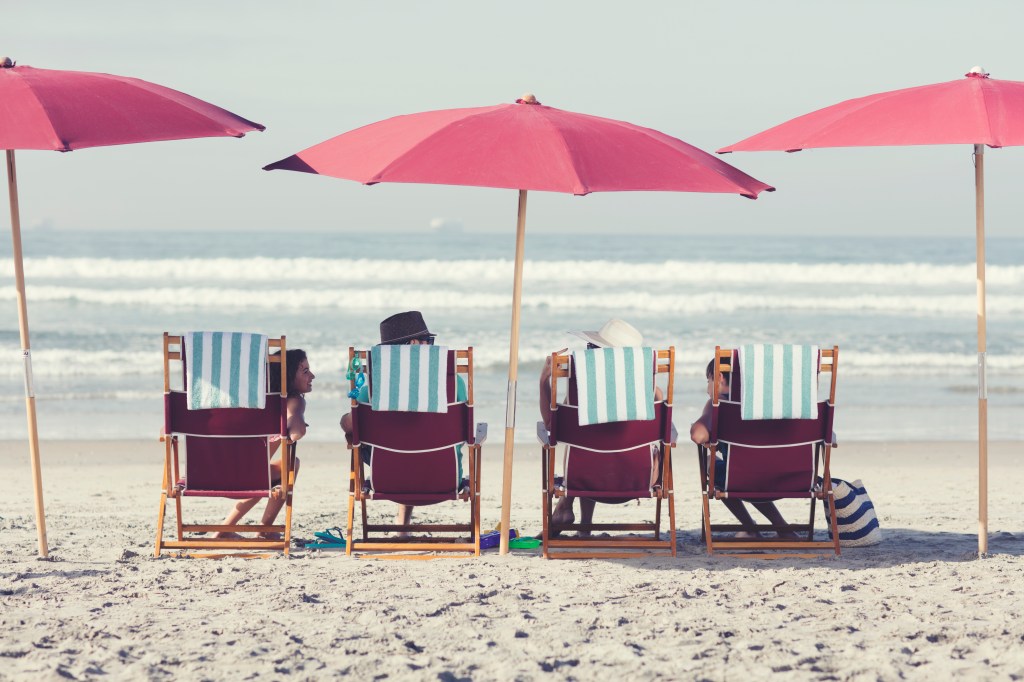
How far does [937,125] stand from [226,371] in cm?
315

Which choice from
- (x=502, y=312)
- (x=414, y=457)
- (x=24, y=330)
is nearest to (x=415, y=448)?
(x=414, y=457)

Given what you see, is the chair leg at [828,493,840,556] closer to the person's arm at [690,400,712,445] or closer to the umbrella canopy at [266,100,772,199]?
the person's arm at [690,400,712,445]

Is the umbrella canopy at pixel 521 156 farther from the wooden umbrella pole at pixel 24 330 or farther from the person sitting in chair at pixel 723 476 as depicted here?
the wooden umbrella pole at pixel 24 330

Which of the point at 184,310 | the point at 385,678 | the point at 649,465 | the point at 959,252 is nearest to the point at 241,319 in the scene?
the point at 184,310

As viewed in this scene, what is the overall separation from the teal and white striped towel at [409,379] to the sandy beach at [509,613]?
696mm

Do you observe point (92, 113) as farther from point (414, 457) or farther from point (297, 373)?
point (414, 457)

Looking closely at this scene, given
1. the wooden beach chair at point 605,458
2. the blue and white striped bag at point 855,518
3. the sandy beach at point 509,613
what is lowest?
the sandy beach at point 509,613

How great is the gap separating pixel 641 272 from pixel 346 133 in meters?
23.4

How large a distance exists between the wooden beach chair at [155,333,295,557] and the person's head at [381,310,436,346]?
51 cm

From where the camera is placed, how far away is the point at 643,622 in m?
3.99

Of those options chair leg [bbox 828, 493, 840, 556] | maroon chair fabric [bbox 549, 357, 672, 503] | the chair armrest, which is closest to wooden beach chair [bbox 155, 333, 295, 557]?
the chair armrest

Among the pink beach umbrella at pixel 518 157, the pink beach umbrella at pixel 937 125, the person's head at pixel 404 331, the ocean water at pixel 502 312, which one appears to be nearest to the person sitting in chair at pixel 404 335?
the person's head at pixel 404 331

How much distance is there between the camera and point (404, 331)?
16.9 ft

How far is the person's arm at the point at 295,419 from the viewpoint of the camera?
4953 mm
